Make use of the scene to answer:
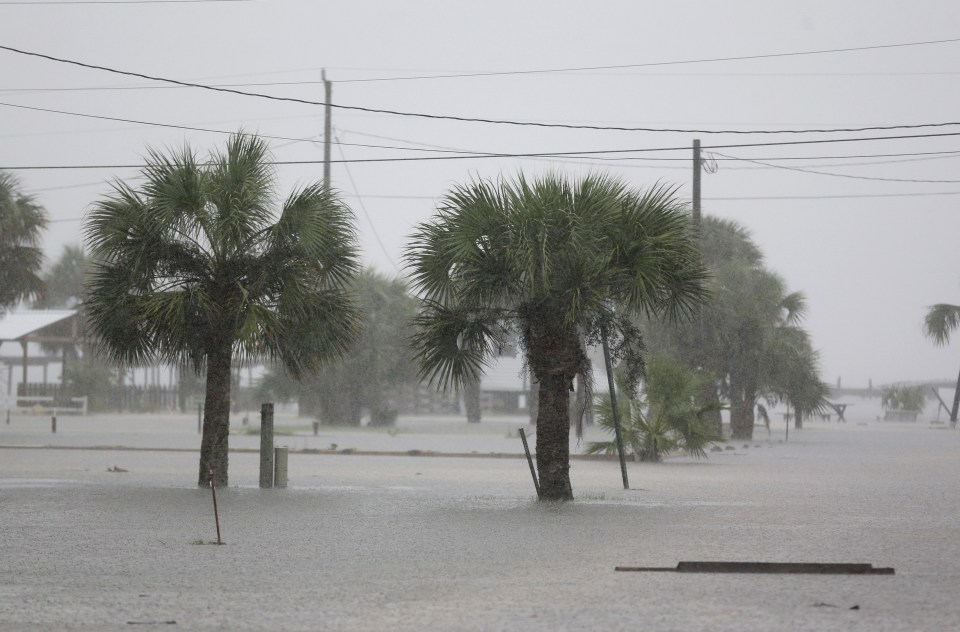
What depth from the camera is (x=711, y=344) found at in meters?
42.6

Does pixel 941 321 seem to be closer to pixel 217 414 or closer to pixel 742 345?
pixel 742 345

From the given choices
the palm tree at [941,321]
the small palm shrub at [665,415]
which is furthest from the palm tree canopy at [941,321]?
the small palm shrub at [665,415]

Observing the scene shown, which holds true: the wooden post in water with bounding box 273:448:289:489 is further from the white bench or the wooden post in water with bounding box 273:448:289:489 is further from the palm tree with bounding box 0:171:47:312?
the white bench

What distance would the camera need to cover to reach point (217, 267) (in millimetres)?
19625

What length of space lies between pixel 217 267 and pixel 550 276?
5376 millimetres

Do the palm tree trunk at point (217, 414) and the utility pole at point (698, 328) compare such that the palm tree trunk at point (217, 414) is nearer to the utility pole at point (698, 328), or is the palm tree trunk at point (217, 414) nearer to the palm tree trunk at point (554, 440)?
the palm tree trunk at point (554, 440)

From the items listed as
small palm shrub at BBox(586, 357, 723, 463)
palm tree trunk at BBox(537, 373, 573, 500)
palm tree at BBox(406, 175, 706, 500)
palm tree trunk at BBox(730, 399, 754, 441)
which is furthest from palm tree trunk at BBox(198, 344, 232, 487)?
palm tree trunk at BBox(730, 399, 754, 441)

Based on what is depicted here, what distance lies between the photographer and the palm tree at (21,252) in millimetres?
38156

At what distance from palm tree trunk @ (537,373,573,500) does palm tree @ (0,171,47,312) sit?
2460 cm

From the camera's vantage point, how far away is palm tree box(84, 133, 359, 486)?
19.2 m

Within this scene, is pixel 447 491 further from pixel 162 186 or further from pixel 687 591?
pixel 687 591

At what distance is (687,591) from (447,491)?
36.3ft

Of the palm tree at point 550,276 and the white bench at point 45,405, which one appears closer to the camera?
the palm tree at point 550,276

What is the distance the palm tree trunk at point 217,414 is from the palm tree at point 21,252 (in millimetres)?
20235
